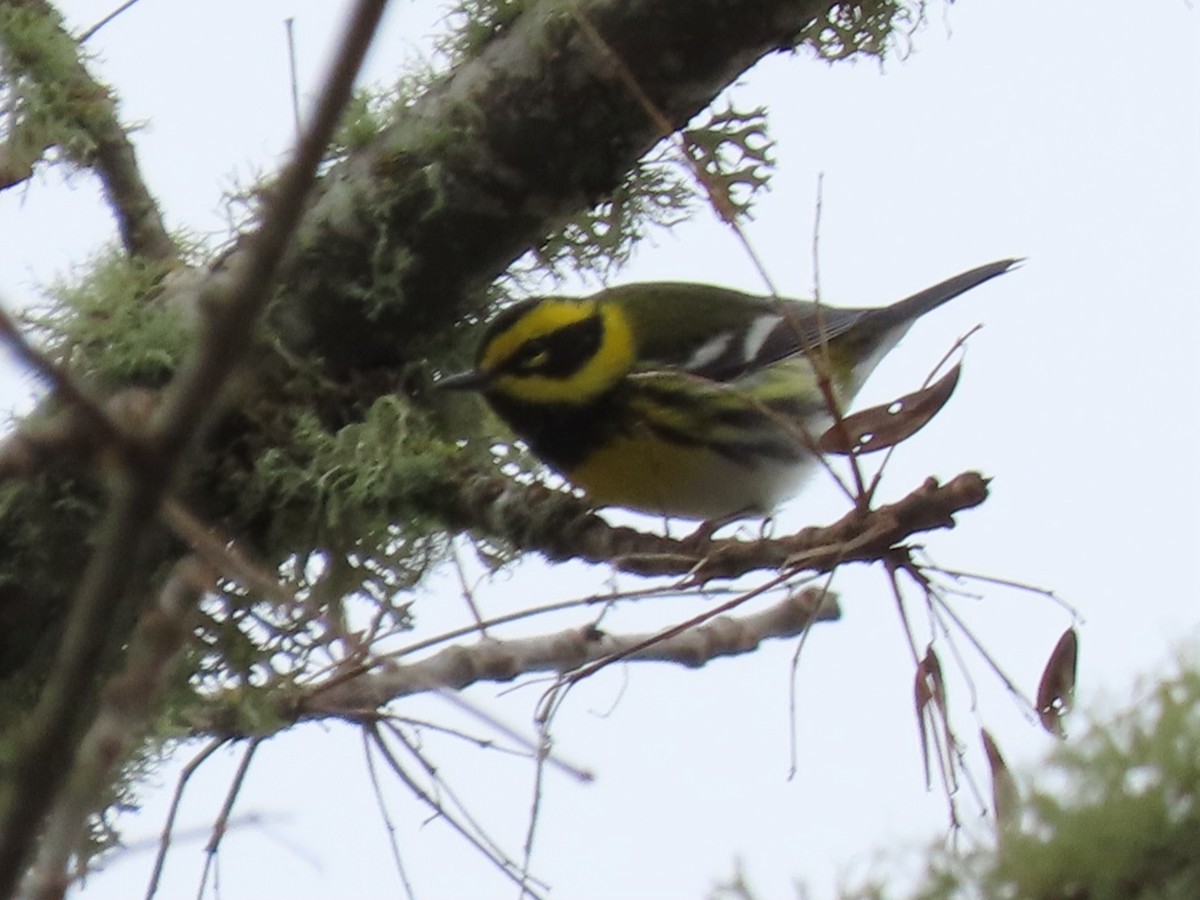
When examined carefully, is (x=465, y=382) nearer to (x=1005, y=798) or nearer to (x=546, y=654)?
(x=546, y=654)

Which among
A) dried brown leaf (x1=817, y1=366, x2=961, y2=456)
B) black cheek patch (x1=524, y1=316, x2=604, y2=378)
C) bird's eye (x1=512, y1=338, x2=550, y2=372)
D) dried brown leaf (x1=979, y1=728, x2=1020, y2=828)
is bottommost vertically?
dried brown leaf (x1=979, y1=728, x2=1020, y2=828)

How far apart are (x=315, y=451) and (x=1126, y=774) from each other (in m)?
1.16

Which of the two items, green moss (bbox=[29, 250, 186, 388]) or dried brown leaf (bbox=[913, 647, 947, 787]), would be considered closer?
dried brown leaf (bbox=[913, 647, 947, 787])

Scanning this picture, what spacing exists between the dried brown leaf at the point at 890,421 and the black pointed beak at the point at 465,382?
2.26ft

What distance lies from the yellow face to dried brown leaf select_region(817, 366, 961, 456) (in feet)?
2.25

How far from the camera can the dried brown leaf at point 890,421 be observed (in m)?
1.11

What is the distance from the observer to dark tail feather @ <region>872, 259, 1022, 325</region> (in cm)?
230

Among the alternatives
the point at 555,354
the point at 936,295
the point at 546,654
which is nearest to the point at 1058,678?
the point at 546,654

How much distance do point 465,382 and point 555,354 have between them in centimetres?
13

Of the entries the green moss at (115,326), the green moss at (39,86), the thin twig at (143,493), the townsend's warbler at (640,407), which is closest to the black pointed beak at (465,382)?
the townsend's warbler at (640,407)

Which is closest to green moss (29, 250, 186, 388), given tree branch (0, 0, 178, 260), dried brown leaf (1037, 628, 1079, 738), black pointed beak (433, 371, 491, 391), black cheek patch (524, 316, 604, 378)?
tree branch (0, 0, 178, 260)

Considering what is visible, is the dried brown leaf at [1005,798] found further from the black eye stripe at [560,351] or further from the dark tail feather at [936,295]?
the dark tail feather at [936,295]

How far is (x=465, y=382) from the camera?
1754mm

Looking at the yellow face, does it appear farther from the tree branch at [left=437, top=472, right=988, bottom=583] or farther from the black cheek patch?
the tree branch at [left=437, top=472, right=988, bottom=583]
